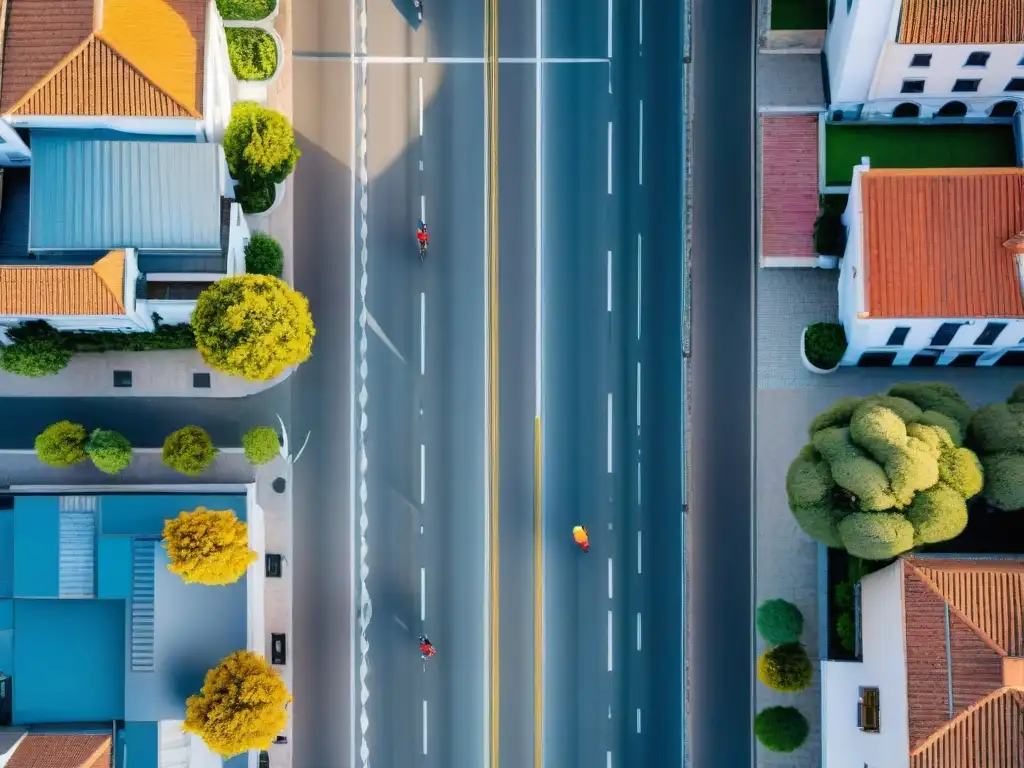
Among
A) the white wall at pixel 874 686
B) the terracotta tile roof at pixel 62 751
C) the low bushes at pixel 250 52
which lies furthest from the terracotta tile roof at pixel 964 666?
the low bushes at pixel 250 52

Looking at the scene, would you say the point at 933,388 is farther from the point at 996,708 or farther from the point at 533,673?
the point at 533,673

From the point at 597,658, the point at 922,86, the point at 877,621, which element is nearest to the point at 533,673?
the point at 597,658

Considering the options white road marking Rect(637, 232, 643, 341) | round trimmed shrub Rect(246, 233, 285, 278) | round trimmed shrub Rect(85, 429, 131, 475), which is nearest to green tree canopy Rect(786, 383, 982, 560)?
white road marking Rect(637, 232, 643, 341)

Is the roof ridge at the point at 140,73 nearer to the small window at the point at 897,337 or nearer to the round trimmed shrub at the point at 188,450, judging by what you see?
the round trimmed shrub at the point at 188,450

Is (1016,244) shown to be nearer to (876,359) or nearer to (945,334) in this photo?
(945,334)

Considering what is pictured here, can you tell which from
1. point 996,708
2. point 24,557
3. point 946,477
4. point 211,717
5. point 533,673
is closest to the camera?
point 996,708

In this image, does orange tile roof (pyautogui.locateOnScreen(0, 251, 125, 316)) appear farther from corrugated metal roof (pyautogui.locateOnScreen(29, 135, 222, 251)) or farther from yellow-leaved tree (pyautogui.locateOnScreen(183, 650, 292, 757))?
yellow-leaved tree (pyautogui.locateOnScreen(183, 650, 292, 757))
